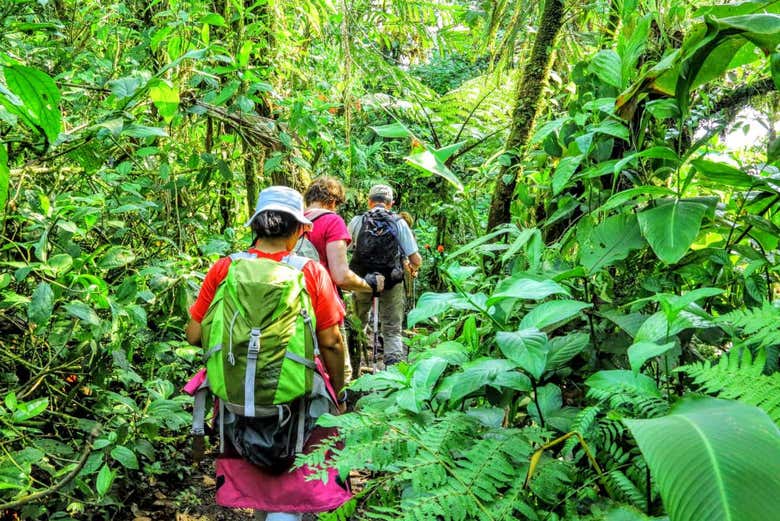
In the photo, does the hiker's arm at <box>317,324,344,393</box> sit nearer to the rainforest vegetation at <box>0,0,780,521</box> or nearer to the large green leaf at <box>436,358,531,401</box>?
the rainforest vegetation at <box>0,0,780,521</box>

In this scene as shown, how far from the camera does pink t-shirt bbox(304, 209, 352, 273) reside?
150 inches

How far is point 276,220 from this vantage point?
7.75ft

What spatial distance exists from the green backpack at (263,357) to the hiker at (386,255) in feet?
10.1

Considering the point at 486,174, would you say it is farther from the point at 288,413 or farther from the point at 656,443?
the point at 656,443

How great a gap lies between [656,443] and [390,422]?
77cm

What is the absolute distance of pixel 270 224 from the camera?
92.5 inches

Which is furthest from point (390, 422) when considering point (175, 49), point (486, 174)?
point (175, 49)

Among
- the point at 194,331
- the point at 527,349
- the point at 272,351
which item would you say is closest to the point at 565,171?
the point at 527,349

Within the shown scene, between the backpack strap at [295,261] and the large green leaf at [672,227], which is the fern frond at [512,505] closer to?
the large green leaf at [672,227]

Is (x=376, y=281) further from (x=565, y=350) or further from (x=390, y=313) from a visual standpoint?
(x=565, y=350)

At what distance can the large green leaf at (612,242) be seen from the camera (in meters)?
1.51

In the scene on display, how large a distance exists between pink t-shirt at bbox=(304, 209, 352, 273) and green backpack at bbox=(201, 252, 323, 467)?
5.43ft

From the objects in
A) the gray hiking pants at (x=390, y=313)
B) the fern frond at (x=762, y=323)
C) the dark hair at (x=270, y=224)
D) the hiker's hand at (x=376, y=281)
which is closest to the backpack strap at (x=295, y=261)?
the dark hair at (x=270, y=224)

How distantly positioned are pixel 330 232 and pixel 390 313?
1.93m
